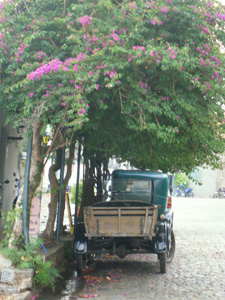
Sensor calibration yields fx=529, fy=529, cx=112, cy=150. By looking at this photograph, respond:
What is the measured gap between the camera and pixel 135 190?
13156 millimetres

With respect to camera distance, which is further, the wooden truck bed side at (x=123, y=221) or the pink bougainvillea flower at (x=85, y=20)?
the wooden truck bed side at (x=123, y=221)

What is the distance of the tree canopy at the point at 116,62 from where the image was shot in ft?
26.5

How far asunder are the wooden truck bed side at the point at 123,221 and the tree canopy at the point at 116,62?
1.52 metres

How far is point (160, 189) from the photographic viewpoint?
13172 millimetres

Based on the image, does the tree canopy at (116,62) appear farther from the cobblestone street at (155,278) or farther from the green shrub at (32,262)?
the cobblestone street at (155,278)

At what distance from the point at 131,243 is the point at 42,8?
4750mm

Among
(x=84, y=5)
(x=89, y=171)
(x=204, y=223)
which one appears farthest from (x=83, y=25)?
(x=204, y=223)

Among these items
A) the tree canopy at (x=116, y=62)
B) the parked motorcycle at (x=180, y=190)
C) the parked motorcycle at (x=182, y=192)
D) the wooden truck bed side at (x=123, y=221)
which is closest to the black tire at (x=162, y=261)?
the wooden truck bed side at (x=123, y=221)

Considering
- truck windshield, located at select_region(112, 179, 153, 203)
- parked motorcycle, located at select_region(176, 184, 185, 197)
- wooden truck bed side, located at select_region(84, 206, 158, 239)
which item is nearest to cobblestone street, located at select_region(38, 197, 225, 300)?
wooden truck bed side, located at select_region(84, 206, 158, 239)

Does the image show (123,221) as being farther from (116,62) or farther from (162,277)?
(116,62)

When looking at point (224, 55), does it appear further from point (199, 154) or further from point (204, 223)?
point (204, 223)

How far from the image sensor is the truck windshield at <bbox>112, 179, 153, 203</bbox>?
13.1 meters

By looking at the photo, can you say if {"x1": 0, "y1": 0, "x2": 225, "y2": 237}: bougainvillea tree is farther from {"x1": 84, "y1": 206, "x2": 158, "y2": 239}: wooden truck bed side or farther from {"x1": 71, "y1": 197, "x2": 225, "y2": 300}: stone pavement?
{"x1": 71, "y1": 197, "x2": 225, "y2": 300}: stone pavement

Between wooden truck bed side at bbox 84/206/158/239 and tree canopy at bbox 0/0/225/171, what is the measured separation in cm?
152
